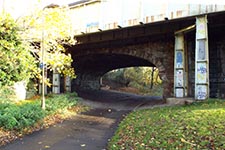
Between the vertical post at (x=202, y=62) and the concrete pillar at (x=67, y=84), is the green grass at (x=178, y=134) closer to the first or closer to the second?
the vertical post at (x=202, y=62)

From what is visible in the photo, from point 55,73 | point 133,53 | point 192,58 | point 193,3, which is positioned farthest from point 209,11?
point 55,73

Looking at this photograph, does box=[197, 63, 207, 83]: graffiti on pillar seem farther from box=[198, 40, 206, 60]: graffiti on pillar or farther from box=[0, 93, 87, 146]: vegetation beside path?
box=[0, 93, 87, 146]: vegetation beside path

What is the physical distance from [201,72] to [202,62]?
461mm

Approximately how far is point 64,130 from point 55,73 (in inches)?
431

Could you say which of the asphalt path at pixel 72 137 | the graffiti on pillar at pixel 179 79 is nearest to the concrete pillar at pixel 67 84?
the asphalt path at pixel 72 137

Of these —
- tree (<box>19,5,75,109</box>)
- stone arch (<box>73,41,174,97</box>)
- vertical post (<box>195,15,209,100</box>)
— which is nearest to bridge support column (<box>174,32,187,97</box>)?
vertical post (<box>195,15,209,100</box>)

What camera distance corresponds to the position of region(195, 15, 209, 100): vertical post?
11.5 metres

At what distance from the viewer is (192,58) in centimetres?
1418

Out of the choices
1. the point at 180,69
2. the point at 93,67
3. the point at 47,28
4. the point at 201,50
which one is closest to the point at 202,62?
the point at 201,50

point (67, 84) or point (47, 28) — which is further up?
point (47, 28)

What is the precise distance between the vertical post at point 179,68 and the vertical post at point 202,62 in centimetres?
148

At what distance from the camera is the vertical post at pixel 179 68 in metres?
13.1

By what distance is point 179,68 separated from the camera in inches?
521

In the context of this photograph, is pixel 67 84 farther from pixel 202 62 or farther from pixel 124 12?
pixel 202 62
